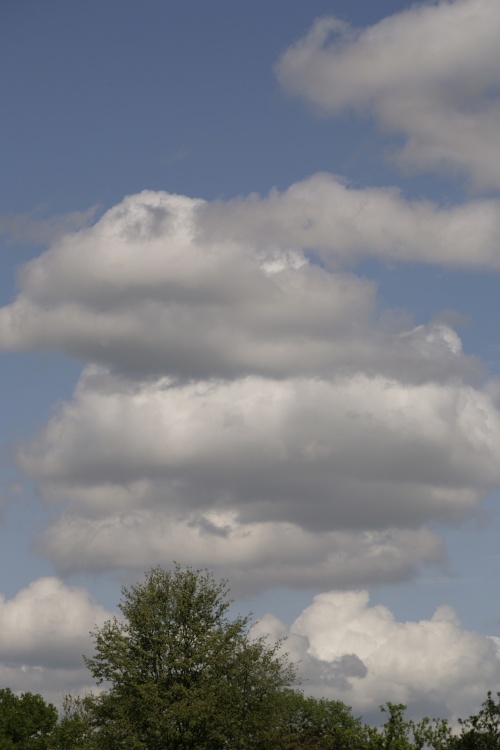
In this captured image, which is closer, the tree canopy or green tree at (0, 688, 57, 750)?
the tree canopy

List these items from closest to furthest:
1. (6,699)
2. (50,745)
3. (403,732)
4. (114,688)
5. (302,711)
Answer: (403,732) → (114,688) → (50,745) → (6,699) → (302,711)

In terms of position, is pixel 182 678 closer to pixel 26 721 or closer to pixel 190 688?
pixel 190 688

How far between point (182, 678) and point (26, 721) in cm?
4826

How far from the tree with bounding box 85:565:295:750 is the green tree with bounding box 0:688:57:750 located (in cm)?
4173

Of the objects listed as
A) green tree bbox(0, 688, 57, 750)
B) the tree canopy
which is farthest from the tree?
green tree bbox(0, 688, 57, 750)

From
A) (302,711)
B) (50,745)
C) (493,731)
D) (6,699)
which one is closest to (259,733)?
(493,731)

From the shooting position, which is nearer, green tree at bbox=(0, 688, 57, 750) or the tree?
the tree

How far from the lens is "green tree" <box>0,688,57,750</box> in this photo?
122188mm

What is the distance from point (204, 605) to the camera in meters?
87.8

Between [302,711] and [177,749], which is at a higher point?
[302,711]

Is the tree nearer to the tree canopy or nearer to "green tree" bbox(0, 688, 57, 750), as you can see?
the tree canopy

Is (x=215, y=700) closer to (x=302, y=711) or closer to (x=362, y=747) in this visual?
(x=362, y=747)

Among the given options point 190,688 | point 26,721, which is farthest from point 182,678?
point 26,721

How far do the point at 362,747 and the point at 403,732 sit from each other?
4468mm
